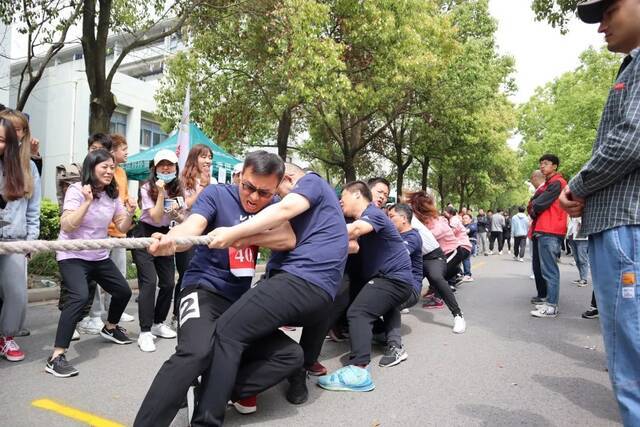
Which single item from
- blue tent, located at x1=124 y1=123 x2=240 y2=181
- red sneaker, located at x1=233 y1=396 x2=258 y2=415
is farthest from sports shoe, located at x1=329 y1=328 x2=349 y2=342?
blue tent, located at x1=124 y1=123 x2=240 y2=181

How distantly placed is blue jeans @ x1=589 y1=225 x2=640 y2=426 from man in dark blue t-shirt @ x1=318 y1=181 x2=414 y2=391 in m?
1.81

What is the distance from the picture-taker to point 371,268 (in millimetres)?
4285

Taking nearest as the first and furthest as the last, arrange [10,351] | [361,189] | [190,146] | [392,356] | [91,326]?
[10,351], [392,356], [361,189], [91,326], [190,146]

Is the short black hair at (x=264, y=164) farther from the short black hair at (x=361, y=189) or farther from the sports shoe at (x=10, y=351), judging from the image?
the sports shoe at (x=10, y=351)

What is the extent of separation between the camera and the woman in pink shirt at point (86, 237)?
3719 millimetres

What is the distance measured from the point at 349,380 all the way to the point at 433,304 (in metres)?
3.70

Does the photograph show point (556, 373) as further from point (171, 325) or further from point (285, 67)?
point (285, 67)

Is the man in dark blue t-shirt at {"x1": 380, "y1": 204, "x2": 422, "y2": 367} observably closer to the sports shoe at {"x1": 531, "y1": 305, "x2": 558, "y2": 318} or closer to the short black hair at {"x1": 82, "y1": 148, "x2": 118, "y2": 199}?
the sports shoe at {"x1": 531, "y1": 305, "x2": 558, "y2": 318}

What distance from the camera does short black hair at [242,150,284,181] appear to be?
9.44 ft

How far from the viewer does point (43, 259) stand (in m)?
8.12

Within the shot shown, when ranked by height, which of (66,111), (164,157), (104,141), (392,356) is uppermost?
(66,111)

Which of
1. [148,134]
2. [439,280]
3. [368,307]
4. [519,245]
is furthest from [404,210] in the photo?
[148,134]

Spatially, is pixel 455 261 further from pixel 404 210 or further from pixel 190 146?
pixel 190 146

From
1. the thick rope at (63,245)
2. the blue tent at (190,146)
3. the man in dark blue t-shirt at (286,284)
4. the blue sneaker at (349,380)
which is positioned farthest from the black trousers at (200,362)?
the blue tent at (190,146)
